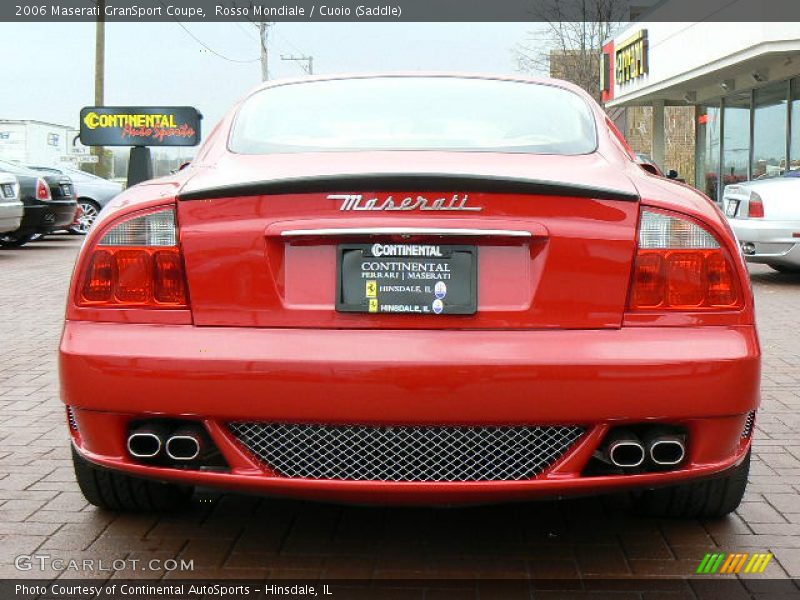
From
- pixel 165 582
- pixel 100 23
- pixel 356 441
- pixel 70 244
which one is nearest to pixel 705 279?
pixel 356 441

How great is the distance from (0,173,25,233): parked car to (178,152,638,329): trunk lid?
13385mm

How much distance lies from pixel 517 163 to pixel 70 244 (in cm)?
1751

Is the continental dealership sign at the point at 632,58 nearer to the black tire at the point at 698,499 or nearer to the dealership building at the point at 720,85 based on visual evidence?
A: the dealership building at the point at 720,85

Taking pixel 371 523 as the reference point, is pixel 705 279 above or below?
above

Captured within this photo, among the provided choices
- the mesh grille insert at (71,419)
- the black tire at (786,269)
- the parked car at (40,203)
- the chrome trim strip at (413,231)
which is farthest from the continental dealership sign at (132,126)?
the chrome trim strip at (413,231)

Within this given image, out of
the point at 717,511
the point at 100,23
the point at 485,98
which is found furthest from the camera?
the point at 100,23

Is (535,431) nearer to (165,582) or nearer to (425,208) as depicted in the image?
(425,208)

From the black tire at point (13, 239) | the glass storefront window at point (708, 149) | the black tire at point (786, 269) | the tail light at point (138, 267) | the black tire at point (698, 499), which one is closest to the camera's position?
the tail light at point (138, 267)

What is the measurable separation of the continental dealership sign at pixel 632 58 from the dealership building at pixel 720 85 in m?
0.03

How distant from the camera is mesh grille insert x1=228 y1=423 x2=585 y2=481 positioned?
287 centimetres

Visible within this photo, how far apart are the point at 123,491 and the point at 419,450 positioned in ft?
3.93

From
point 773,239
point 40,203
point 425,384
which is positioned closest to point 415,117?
point 425,384

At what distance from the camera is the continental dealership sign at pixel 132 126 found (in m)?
22.8

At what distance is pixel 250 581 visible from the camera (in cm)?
311
